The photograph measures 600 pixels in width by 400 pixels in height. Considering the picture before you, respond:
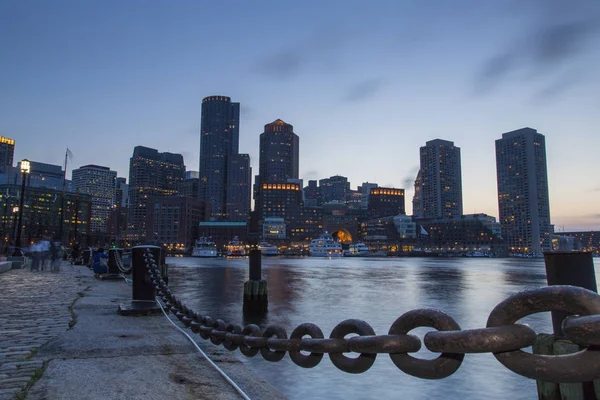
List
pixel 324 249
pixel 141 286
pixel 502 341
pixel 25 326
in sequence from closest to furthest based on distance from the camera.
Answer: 1. pixel 502 341
2. pixel 25 326
3. pixel 141 286
4. pixel 324 249

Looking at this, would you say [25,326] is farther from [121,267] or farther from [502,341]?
[121,267]

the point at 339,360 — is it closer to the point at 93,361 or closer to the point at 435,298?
the point at 93,361

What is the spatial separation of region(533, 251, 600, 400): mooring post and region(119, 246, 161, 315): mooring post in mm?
7832

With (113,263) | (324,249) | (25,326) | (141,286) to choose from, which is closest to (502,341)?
(25,326)

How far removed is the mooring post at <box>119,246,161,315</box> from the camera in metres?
8.94

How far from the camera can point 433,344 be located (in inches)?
73.6

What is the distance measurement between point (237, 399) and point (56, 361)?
2.62 metres

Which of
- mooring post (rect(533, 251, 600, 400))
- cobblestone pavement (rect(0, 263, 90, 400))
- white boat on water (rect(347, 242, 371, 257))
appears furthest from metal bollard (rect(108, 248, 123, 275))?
white boat on water (rect(347, 242, 371, 257))

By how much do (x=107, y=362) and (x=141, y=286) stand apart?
14.0 feet

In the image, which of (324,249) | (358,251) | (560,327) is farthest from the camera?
(358,251)

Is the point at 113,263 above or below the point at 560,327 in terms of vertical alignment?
below

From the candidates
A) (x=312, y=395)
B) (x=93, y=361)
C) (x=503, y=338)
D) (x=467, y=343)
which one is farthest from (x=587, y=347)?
(x=312, y=395)

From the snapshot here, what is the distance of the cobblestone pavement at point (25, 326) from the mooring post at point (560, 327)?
454cm

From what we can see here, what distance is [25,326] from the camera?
24.4 ft
